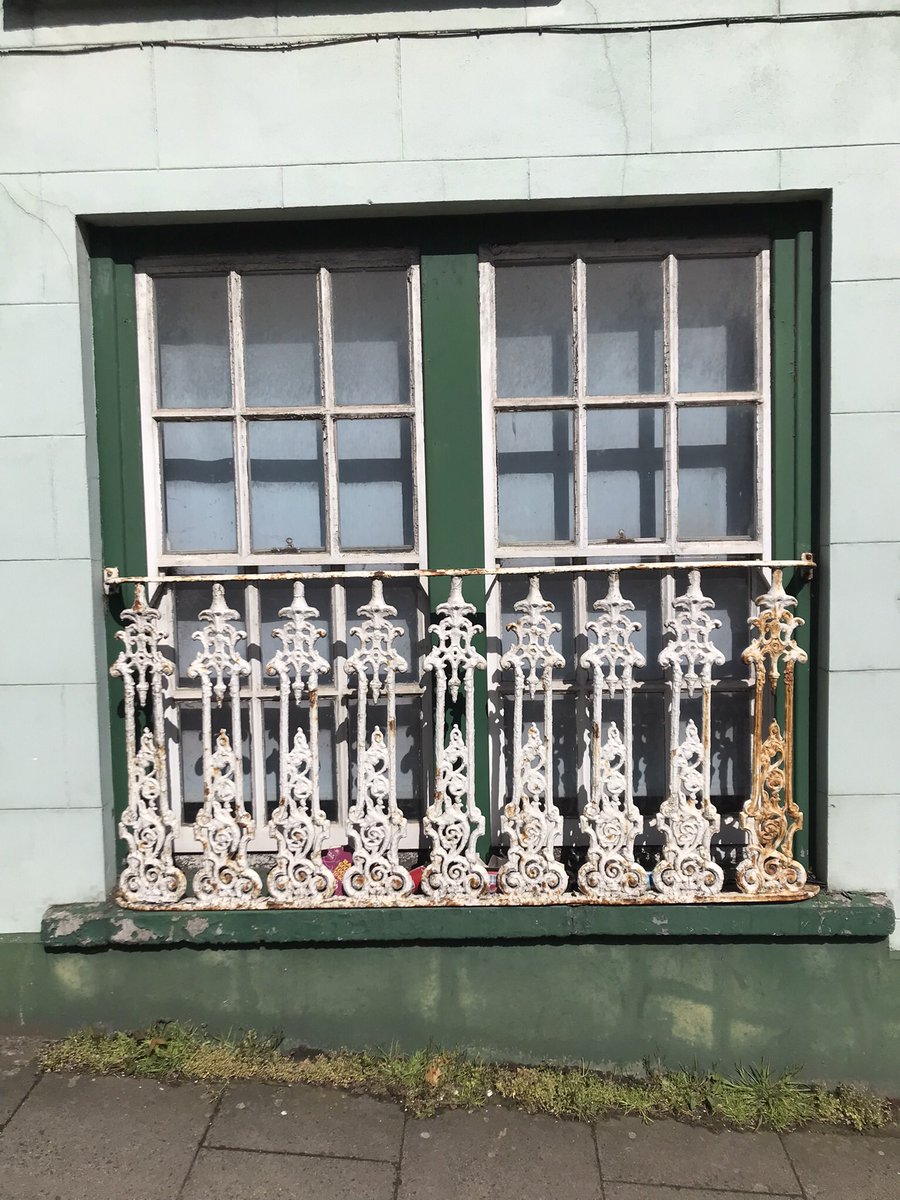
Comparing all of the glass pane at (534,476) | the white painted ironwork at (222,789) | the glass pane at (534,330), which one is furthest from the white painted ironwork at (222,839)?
the glass pane at (534,330)

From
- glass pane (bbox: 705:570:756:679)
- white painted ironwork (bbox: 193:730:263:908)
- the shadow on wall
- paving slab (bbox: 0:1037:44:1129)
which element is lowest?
paving slab (bbox: 0:1037:44:1129)

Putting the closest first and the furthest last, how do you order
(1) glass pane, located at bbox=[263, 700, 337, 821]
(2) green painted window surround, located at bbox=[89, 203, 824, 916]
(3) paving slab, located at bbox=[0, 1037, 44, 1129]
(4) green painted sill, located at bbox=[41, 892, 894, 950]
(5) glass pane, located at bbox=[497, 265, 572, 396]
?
1. (3) paving slab, located at bbox=[0, 1037, 44, 1129]
2. (4) green painted sill, located at bbox=[41, 892, 894, 950]
3. (2) green painted window surround, located at bbox=[89, 203, 824, 916]
4. (5) glass pane, located at bbox=[497, 265, 572, 396]
5. (1) glass pane, located at bbox=[263, 700, 337, 821]

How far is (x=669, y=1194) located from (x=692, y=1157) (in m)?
0.19

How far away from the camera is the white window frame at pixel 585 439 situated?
3305 millimetres

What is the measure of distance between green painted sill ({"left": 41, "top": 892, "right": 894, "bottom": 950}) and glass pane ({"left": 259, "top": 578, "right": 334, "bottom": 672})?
914 mm

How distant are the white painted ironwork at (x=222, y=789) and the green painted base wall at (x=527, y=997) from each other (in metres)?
0.25

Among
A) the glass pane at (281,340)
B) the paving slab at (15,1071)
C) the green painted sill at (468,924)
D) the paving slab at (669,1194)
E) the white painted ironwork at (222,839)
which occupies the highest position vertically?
the glass pane at (281,340)

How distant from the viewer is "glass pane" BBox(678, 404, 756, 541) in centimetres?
339

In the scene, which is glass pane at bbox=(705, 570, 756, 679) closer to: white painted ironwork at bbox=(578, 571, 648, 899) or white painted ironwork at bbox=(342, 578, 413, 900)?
white painted ironwork at bbox=(578, 571, 648, 899)

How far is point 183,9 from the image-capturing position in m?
3.12

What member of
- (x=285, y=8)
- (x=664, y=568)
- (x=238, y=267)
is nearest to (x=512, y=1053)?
(x=664, y=568)

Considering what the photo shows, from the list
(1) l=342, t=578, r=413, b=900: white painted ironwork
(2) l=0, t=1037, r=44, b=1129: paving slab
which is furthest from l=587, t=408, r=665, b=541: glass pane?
(2) l=0, t=1037, r=44, b=1129: paving slab

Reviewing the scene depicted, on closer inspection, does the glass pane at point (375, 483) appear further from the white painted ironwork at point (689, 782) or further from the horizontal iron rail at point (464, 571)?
the white painted ironwork at point (689, 782)

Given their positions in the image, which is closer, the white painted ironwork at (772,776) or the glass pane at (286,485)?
A: the white painted ironwork at (772,776)
